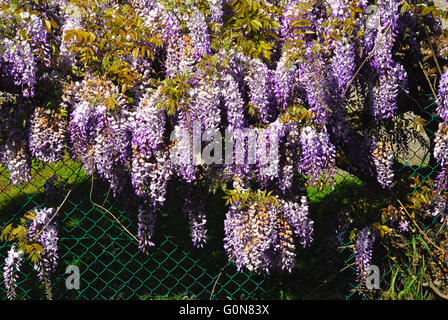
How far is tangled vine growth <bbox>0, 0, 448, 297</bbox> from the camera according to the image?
2.72 meters

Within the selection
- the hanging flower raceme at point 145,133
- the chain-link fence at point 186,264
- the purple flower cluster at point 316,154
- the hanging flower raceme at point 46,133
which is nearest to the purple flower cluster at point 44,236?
the chain-link fence at point 186,264

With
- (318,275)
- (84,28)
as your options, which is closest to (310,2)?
(84,28)

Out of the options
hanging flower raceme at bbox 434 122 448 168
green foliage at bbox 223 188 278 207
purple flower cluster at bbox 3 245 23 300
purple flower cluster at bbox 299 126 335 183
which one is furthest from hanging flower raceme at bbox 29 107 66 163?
hanging flower raceme at bbox 434 122 448 168

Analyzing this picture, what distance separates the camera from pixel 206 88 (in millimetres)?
2691

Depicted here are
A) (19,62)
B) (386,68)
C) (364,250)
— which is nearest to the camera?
(19,62)

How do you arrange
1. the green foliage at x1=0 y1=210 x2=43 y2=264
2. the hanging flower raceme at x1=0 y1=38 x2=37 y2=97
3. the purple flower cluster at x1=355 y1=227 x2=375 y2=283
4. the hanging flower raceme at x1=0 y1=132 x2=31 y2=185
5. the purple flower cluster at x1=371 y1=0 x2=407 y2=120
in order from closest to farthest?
the hanging flower raceme at x1=0 y1=38 x2=37 y2=97 → the purple flower cluster at x1=371 y1=0 x2=407 y2=120 → the hanging flower raceme at x1=0 y1=132 x2=31 y2=185 → the green foliage at x1=0 y1=210 x2=43 y2=264 → the purple flower cluster at x1=355 y1=227 x2=375 y2=283

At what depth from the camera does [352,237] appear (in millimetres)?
3412

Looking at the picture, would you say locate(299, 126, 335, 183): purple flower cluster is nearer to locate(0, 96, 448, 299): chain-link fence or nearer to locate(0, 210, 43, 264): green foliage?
→ locate(0, 96, 448, 299): chain-link fence

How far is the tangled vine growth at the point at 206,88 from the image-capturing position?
2.72 meters

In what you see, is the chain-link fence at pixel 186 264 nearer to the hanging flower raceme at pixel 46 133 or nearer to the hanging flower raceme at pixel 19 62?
the hanging flower raceme at pixel 46 133

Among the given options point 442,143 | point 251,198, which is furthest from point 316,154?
point 442,143

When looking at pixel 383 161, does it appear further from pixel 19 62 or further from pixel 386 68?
pixel 19 62

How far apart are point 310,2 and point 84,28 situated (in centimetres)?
133

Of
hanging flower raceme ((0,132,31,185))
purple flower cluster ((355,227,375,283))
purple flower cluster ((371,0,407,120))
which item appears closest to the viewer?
purple flower cluster ((371,0,407,120))
